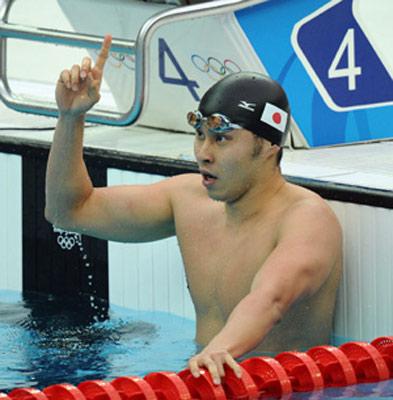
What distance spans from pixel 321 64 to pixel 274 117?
1199 mm

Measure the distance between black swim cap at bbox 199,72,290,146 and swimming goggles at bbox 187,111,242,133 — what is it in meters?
0.01

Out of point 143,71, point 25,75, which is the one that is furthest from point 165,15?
point 25,75

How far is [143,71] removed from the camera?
4.73 m

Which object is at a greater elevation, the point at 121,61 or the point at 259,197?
the point at 121,61

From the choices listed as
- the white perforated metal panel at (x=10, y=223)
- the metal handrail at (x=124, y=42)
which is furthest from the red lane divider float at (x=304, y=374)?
the white perforated metal panel at (x=10, y=223)

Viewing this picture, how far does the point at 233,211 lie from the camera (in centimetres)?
396

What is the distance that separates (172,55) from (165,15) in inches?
19.9

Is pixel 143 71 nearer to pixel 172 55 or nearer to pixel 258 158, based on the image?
pixel 172 55

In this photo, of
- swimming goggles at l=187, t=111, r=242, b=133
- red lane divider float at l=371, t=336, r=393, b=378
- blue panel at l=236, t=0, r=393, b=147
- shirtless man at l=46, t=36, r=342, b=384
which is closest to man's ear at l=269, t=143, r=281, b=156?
shirtless man at l=46, t=36, r=342, b=384

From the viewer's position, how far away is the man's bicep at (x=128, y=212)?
13.6 feet

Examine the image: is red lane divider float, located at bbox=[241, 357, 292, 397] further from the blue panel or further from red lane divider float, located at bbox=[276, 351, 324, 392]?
the blue panel

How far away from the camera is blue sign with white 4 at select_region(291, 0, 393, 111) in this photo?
16.1ft

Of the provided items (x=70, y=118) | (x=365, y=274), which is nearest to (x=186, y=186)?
(x=70, y=118)

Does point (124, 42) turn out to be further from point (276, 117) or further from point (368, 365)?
point (368, 365)
